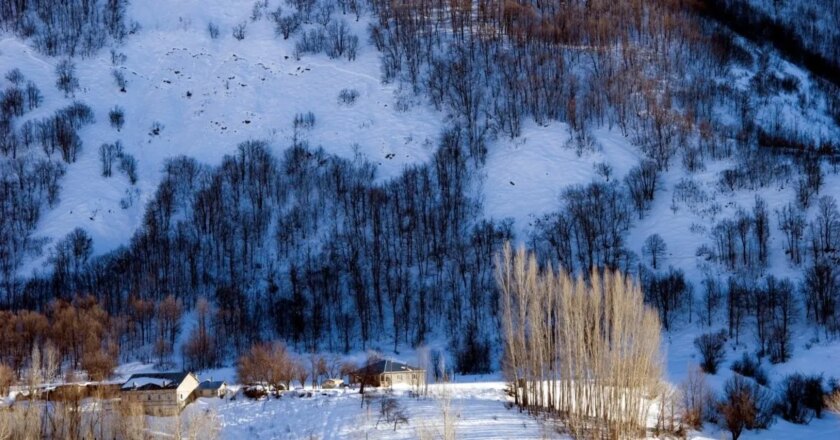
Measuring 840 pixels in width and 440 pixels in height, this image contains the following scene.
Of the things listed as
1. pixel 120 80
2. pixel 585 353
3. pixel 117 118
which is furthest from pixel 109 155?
pixel 585 353

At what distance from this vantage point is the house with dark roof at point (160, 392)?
43.4 m

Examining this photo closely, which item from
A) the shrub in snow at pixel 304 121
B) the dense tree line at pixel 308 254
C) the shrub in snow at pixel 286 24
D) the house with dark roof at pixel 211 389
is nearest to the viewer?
the house with dark roof at pixel 211 389

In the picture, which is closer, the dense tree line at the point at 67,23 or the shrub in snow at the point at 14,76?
the shrub in snow at the point at 14,76

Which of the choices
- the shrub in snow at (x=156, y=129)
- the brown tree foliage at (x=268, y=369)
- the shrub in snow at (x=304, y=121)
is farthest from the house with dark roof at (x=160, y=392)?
the shrub in snow at (x=156, y=129)

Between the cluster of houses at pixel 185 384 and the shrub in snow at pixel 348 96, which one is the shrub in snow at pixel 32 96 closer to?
the shrub in snow at pixel 348 96

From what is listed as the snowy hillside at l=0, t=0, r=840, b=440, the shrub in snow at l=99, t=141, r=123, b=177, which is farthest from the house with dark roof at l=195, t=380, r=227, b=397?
the shrub in snow at l=99, t=141, r=123, b=177

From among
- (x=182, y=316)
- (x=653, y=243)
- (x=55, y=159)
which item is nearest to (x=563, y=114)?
(x=653, y=243)

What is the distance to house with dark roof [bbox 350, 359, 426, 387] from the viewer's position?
48141mm

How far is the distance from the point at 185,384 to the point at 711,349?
3419 centimetres

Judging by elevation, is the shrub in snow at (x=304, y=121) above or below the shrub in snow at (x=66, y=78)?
below

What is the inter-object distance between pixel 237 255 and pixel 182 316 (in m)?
9.97

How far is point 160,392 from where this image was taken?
44.4 metres

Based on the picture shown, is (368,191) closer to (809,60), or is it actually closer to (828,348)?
(828,348)

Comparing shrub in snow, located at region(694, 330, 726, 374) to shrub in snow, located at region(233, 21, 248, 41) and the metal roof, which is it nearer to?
the metal roof
